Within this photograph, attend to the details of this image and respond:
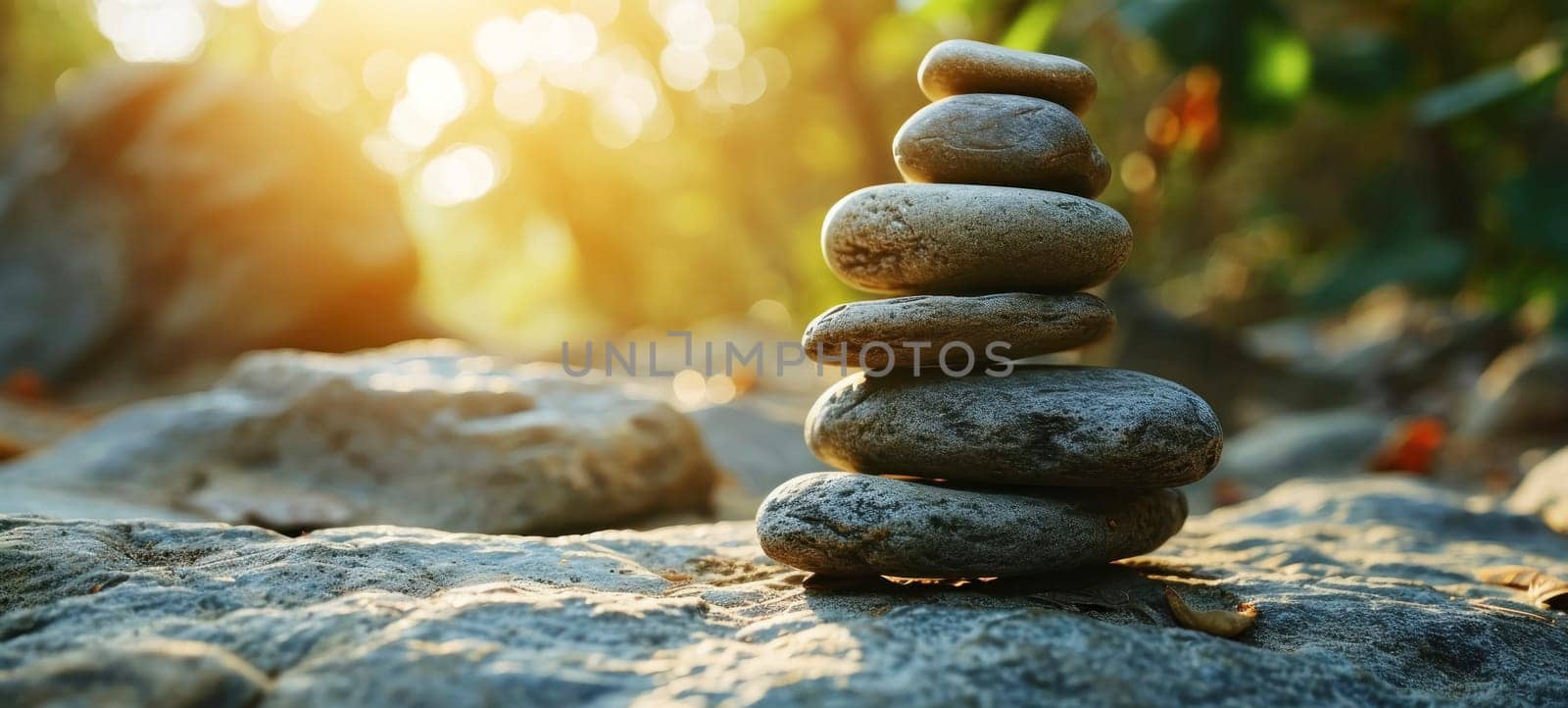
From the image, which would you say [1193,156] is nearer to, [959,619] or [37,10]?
[959,619]

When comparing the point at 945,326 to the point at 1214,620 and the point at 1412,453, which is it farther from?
the point at 1412,453

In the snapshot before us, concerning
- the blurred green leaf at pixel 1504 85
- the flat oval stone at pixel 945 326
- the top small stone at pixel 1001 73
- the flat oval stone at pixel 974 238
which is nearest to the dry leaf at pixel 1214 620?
the flat oval stone at pixel 945 326

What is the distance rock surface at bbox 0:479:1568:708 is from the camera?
184cm

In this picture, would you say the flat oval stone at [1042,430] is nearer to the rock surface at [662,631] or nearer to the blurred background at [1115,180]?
the rock surface at [662,631]

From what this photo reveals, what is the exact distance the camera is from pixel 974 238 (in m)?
2.86

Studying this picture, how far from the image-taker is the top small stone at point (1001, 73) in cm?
316

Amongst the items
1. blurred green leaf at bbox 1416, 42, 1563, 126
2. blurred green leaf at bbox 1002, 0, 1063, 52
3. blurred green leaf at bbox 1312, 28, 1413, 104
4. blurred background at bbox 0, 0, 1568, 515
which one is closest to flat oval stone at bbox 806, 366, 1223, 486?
blurred background at bbox 0, 0, 1568, 515

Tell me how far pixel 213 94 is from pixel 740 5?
7344 millimetres

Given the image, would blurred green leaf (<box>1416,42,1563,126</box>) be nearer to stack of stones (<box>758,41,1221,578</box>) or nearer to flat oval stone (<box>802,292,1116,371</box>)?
stack of stones (<box>758,41,1221,578</box>)

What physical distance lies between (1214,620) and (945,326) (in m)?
1.01

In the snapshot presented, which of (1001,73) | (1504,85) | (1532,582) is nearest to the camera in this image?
(1001,73)

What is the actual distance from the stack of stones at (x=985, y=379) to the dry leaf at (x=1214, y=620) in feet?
1.07

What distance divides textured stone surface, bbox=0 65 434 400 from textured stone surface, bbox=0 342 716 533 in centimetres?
482

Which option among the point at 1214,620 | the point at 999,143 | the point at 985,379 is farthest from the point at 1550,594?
the point at 999,143
